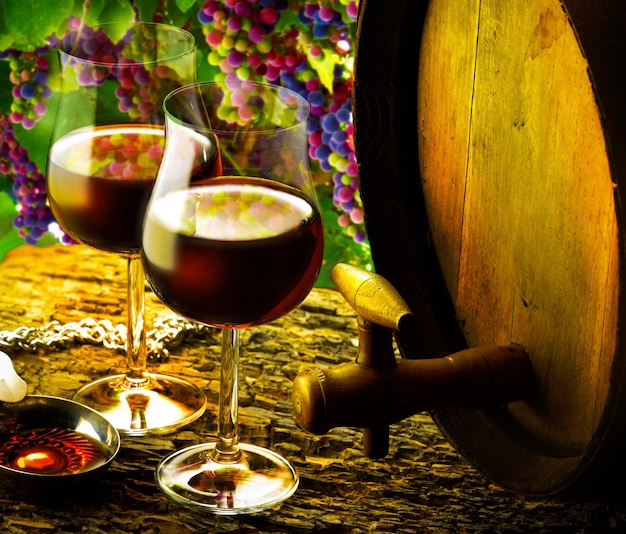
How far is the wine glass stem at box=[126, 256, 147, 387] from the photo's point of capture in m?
1.41

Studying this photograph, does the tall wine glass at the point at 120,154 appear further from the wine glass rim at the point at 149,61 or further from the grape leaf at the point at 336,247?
the grape leaf at the point at 336,247

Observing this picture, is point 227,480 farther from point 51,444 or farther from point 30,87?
point 30,87

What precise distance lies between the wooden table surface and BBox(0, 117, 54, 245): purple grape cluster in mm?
382

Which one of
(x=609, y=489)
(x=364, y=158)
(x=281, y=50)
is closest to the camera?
(x=609, y=489)

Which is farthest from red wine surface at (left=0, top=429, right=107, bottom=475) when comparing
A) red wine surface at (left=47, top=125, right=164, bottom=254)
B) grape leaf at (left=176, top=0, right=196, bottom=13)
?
grape leaf at (left=176, top=0, right=196, bottom=13)

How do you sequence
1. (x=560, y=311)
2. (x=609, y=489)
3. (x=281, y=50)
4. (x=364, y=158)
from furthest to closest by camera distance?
(x=281, y=50), (x=364, y=158), (x=560, y=311), (x=609, y=489)

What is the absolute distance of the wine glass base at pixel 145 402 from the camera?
4.33 feet

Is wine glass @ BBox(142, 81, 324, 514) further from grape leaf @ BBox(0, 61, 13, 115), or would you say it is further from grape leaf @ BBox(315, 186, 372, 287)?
grape leaf @ BBox(0, 61, 13, 115)

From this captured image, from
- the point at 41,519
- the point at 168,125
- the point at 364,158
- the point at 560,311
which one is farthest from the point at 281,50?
the point at 41,519

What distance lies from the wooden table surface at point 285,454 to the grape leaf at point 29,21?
1.43ft

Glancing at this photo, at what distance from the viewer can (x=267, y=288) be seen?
42.6 inches

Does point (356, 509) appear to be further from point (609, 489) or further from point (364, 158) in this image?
point (364, 158)

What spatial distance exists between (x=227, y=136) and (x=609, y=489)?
495 millimetres

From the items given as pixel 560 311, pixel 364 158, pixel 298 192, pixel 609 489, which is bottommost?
pixel 609 489
